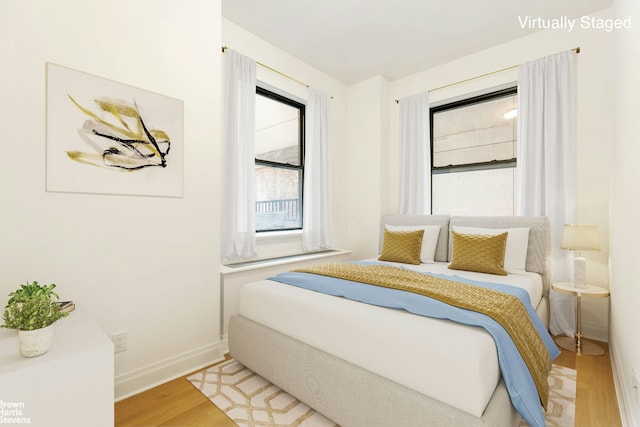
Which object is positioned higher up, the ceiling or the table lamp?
the ceiling

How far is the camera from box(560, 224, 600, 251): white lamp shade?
7.74ft

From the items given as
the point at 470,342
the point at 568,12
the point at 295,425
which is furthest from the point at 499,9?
the point at 295,425

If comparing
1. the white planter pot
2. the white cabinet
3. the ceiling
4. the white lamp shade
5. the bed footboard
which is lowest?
the bed footboard

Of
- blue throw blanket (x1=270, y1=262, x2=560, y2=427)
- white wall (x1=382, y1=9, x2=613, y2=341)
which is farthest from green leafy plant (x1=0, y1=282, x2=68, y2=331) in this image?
white wall (x1=382, y1=9, x2=613, y2=341)

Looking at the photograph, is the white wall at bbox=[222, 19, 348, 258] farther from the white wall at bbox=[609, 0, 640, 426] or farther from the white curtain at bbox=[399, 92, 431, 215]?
the white wall at bbox=[609, 0, 640, 426]

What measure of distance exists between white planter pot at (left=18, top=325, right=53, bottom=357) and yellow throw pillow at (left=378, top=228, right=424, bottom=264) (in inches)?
103

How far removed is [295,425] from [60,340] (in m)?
1.18

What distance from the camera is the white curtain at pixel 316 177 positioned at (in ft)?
11.9

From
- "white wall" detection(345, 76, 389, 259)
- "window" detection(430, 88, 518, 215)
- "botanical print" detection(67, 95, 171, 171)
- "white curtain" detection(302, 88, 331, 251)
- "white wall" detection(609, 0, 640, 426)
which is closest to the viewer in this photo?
"white wall" detection(609, 0, 640, 426)

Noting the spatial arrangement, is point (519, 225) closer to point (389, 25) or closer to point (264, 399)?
point (389, 25)

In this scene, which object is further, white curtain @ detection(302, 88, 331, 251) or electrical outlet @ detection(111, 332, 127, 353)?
white curtain @ detection(302, 88, 331, 251)

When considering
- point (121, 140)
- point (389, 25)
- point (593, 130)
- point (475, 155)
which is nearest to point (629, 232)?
point (593, 130)

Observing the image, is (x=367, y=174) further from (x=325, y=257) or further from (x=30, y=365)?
(x=30, y=365)

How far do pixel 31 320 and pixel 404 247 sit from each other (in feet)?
8.93
